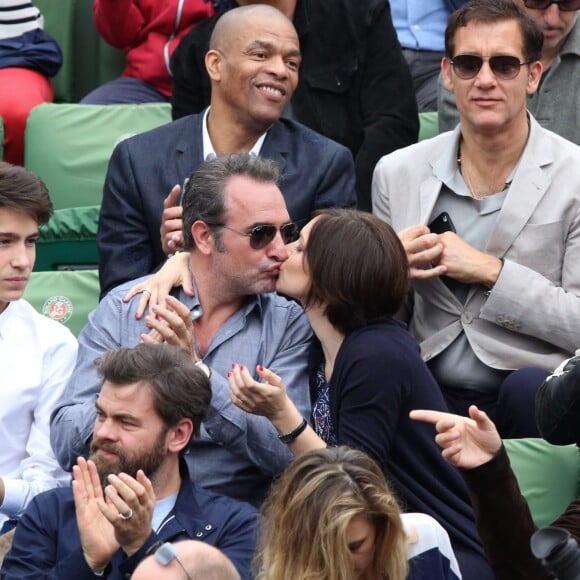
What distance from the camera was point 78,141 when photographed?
6125mm

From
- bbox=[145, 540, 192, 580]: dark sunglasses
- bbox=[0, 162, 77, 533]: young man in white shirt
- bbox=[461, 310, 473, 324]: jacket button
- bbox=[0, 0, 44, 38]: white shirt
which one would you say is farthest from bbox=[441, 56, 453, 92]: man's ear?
bbox=[145, 540, 192, 580]: dark sunglasses

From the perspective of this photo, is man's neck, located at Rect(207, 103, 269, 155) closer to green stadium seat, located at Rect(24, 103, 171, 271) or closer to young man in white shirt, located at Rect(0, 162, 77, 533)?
young man in white shirt, located at Rect(0, 162, 77, 533)

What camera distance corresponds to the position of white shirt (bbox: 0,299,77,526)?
4203 millimetres

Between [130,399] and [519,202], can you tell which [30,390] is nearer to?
[130,399]

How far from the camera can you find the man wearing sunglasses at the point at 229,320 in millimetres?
4090

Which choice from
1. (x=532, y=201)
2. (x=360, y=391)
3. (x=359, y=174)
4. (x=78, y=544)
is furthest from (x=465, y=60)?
(x=78, y=544)

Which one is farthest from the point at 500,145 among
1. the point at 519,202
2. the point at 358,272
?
the point at 358,272

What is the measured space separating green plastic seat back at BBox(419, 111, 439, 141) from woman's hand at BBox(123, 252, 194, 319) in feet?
5.90

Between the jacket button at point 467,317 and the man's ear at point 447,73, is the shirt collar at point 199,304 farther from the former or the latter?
the man's ear at point 447,73

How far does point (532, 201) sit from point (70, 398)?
156 cm

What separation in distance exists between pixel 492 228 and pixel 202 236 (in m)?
0.93

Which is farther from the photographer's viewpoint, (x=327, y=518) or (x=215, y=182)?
(x=215, y=182)

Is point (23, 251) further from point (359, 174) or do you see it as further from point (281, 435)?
point (359, 174)

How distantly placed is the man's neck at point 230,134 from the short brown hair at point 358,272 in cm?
114
